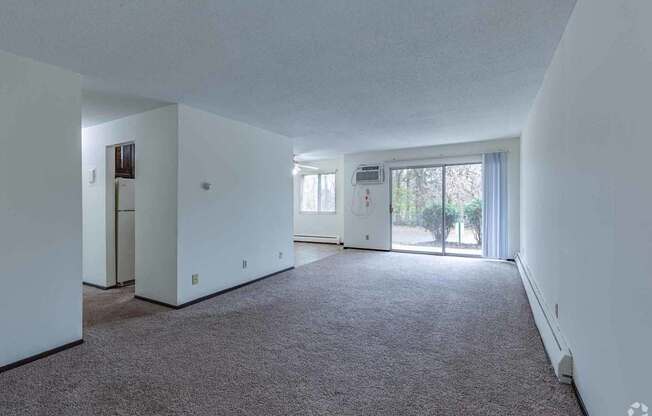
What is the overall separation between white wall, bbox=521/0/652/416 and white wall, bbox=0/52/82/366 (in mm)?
3570

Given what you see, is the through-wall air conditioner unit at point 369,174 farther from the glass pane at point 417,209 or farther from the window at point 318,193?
the window at point 318,193

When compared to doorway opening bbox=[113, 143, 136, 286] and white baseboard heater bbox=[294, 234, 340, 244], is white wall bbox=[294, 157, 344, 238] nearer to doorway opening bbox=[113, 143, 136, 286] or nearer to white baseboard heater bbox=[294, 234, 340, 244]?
white baseboard heater bbox=[294, 234, 340, 244]

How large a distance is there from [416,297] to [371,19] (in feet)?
9.83

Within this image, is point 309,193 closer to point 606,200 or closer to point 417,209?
point 417,209

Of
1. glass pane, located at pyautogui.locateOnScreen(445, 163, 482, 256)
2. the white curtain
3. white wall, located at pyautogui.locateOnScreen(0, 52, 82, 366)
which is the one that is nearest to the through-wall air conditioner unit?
glass pane, located at pyautogui.locateOnScreen(445, 163, 482, 256)

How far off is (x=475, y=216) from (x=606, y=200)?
5.12 meters

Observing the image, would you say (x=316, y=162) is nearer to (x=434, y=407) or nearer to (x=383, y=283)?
(x=383, y=283)

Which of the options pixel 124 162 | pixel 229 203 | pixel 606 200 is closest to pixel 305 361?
pixel 606 200

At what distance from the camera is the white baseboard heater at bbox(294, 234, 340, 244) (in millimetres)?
8203

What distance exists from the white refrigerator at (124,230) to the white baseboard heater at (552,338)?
4.91 metres

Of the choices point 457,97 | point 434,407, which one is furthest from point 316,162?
point 434,407

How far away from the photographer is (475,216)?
623 centimetres

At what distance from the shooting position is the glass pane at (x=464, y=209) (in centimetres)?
622

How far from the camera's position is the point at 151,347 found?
250 centimetres
